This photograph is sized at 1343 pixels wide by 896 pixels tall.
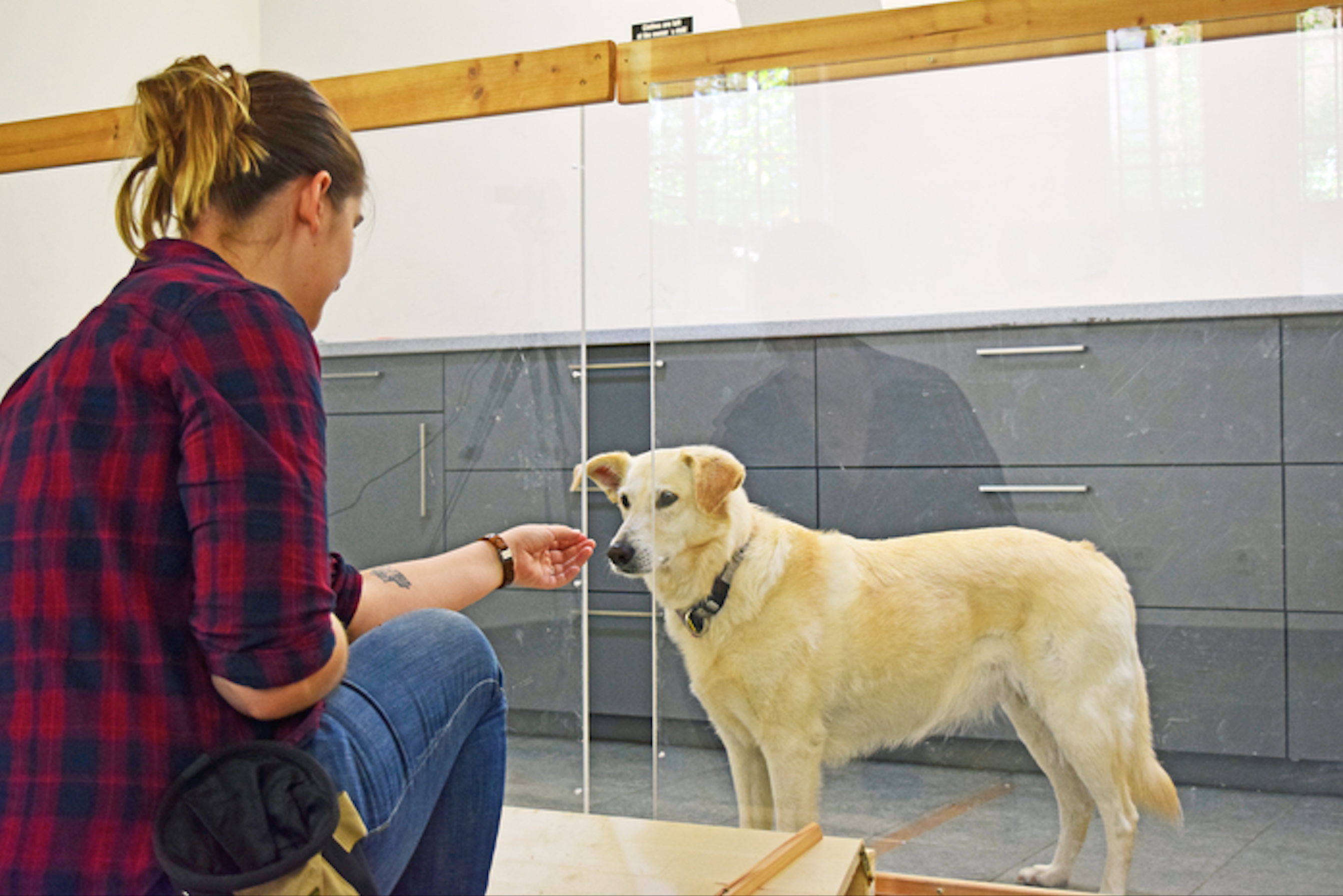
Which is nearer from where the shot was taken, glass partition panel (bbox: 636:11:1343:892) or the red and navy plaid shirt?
the red and navy plaid shirt

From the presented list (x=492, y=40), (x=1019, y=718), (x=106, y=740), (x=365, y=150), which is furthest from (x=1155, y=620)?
(x=492, y=40)

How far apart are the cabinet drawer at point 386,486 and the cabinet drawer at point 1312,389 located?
1.54 meters

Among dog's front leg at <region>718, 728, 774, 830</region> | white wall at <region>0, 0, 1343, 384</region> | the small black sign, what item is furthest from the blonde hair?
the small black sign

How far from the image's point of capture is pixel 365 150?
2.12m

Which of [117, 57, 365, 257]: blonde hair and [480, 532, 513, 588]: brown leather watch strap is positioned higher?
[117, 57, 365, 257]: blonde hair

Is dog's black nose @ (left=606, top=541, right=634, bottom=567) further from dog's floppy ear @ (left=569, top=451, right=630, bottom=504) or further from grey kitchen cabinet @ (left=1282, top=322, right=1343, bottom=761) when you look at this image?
grey kitchen cabinet @ (left=1282, top=322, right=1343, bottom=761)

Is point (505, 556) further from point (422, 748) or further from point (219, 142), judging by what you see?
point (219, 142)

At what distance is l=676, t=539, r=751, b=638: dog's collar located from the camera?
1823 millimetres

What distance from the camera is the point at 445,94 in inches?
80.2

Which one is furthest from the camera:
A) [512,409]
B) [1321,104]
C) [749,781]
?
[512,409]

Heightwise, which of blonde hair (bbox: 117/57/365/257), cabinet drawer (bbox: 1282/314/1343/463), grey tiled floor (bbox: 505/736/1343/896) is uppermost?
blonde hair (bbox: 117/57/365/257)

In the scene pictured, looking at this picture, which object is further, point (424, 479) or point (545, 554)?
point (424, 479)

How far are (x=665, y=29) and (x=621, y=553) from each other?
163 centimetres

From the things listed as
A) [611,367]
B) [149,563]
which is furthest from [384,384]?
[149,563]
